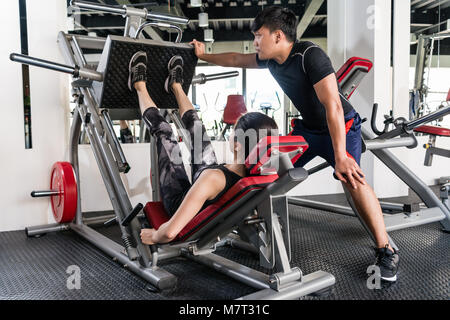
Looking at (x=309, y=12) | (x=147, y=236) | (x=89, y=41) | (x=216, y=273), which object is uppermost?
(x=309, y=12)

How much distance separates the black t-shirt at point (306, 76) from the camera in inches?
70.0

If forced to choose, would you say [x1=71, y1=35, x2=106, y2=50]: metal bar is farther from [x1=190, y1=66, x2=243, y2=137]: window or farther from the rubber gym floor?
[x1=190, y1=66, x2=243, y2=137]: window

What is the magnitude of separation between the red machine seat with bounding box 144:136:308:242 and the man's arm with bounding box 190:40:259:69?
3.08 feet

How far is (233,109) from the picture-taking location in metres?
4.30

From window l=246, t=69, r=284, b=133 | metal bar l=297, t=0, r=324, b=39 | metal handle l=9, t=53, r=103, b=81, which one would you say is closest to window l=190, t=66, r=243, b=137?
window l=246, t=69, r=284, b=133

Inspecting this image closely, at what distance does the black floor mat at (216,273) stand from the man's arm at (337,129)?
21.4 inches

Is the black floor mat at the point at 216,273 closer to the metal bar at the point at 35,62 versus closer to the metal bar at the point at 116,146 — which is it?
the metal bar at the point at 116,146

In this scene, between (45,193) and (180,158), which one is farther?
(45,193)

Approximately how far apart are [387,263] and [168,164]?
3.90 feet

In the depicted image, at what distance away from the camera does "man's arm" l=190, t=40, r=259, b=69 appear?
2.23 metres

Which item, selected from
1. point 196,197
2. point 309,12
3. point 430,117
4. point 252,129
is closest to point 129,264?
point 196,197

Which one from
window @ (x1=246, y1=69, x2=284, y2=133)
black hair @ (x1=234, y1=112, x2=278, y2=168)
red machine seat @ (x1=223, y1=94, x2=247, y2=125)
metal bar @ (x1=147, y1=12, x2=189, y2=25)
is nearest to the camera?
black hair @ (x1=234, y1=112, x2=278, y2=168)

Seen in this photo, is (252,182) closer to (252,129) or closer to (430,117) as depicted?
(252,129)
